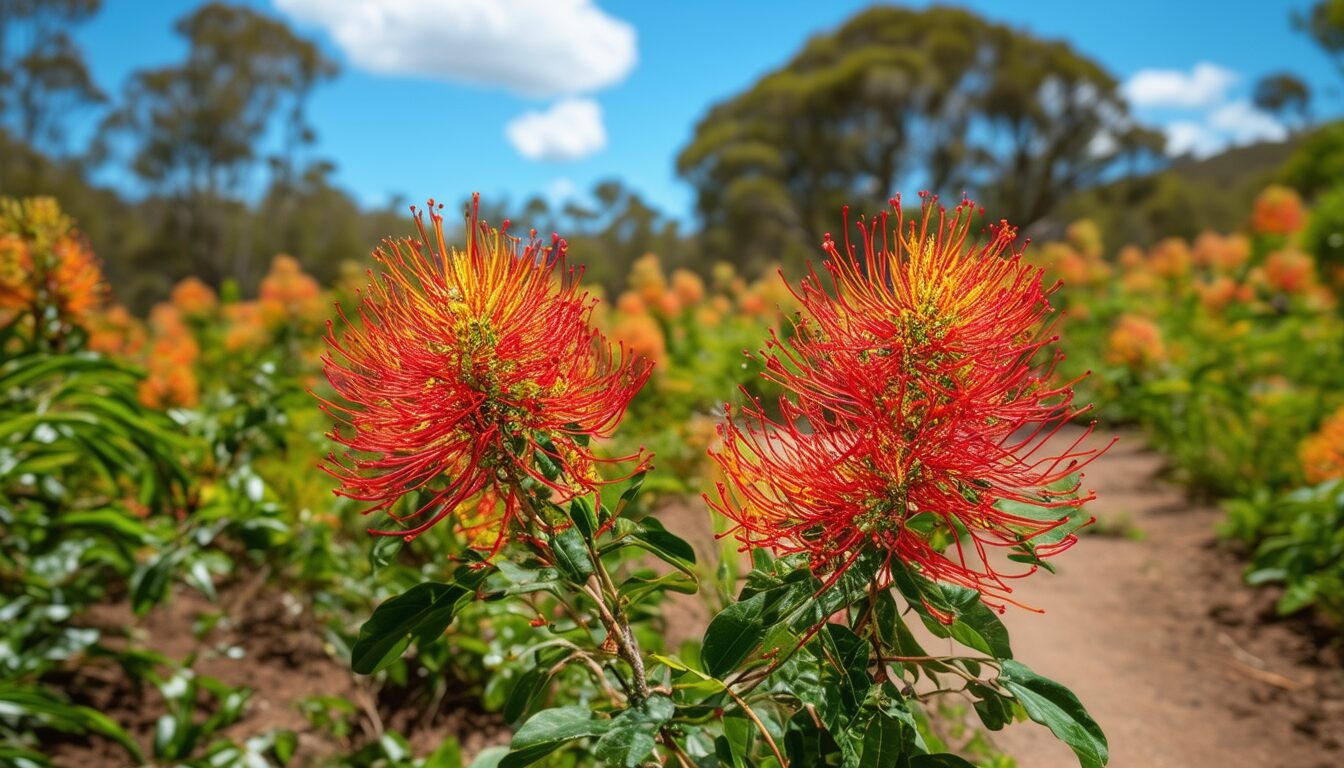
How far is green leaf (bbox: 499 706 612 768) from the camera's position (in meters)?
0.75

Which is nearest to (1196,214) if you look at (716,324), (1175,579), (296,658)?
(716,324)

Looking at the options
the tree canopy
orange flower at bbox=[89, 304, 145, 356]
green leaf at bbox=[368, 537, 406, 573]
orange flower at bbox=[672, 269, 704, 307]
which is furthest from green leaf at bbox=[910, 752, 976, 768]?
the tree canopy

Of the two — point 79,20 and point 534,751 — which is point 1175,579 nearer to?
point 534,751

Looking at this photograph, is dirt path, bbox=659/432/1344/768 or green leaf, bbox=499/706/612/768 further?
dirt path, bbox=659/432/1344/768

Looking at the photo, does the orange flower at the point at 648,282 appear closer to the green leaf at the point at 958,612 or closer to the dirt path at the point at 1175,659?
the dirt path at the point at 1175,659

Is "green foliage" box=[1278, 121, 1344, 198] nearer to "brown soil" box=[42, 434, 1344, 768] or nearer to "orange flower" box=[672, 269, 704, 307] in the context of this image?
"orange flower" box=[672, 269, 704, 307]

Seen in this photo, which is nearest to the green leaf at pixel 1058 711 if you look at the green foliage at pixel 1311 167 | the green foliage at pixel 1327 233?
the green foliage at pixel 1327 233

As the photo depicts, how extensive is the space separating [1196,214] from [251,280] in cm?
2588

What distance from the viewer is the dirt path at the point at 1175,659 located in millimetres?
2260

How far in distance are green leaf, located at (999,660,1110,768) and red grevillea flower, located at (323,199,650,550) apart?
43 centimetres

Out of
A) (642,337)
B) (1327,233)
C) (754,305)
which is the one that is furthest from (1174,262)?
(642,337)

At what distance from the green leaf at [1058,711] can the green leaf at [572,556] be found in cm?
39

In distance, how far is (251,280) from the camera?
21.3m

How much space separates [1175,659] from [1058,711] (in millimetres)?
2565
